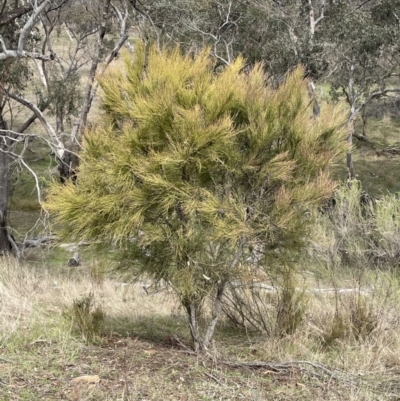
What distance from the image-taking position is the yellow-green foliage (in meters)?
4.57

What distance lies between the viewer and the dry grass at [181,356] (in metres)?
4.00

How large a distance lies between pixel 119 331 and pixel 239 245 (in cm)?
182

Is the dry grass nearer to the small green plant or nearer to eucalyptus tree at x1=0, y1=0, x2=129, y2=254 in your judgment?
the small green plant

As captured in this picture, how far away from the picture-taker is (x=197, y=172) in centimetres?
471

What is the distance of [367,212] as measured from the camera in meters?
10.8

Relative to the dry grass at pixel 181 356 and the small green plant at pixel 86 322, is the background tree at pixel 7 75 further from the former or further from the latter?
the small green plant at pixel 86 322

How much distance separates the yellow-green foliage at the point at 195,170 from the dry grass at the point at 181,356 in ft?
2.40

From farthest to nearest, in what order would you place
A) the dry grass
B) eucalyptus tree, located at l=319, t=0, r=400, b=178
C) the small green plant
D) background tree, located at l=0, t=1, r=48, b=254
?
eucalyptus tree, located at l=319, t=0, r=400, b=178 → background tree, located at l=0, t=1, r=48, b=254 → the small green plant → the dry grass

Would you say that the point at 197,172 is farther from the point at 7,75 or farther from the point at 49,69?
the point at 49,69

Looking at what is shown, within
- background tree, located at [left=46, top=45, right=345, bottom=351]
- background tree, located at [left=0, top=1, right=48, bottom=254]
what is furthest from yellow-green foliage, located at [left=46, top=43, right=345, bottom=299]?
background tree, located at [left=0, top=1, right=48, bottom=254]

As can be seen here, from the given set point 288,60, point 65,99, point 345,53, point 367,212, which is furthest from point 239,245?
point 345,53

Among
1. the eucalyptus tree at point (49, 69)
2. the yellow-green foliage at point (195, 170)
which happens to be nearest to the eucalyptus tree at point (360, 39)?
the eucalyptus tree at point (49, 69)

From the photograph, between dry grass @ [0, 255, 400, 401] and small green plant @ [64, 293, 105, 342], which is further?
small green plant @ [64, 293, 105, 342]

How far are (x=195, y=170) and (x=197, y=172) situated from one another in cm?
4
